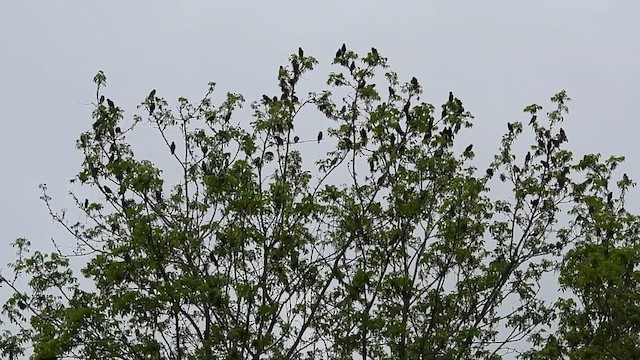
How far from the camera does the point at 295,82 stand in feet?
38.2

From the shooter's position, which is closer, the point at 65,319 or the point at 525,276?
the point at 65,319

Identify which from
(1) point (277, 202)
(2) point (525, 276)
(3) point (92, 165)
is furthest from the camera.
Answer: (2) point (525, 276)

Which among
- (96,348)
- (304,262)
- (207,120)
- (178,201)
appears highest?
(207,120)

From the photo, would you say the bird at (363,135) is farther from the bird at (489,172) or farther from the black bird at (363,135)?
the bird at (489,172)

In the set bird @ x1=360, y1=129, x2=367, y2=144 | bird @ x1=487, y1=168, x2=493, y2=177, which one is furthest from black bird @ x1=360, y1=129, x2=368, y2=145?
bird @ x1=487, y1=168, x2=493, y2=177

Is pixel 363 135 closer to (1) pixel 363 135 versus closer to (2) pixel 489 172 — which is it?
(1) pixel 363 135

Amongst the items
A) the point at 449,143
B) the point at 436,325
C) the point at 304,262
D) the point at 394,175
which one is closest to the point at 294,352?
the point at 304,262

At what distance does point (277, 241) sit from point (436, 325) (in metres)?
2.52

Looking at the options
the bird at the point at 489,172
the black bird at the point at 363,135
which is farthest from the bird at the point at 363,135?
the bird at the point at 489,172

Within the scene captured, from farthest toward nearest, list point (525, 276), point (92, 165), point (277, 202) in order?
point (525, 276) < point (92, 165) < point (277, 202)

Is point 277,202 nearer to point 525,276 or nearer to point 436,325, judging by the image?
point 436,325

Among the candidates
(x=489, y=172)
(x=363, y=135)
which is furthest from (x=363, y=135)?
(x=489, y=172)

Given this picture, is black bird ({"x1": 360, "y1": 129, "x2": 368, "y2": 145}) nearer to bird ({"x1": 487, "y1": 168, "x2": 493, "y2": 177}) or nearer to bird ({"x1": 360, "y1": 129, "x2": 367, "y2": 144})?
bird ({"x1": 360, "y1": 129, "x2": 367, "y2": 144})

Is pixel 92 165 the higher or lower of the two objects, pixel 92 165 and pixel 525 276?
the higher
